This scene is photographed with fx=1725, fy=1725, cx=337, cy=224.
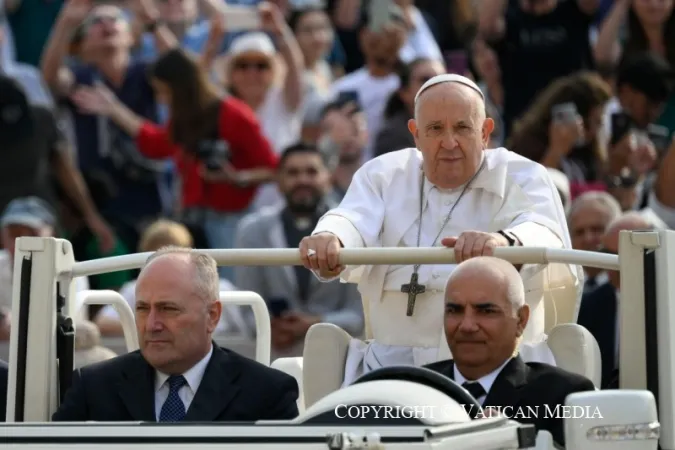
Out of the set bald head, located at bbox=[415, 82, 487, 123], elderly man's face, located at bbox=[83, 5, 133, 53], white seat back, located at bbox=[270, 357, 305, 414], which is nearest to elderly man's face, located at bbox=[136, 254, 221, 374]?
white seat back, located at bbox=[270, 357, 305, 414]

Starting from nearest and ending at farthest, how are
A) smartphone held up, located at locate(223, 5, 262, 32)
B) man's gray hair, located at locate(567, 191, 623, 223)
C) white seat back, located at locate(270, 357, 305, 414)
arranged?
white seat back, located at locate(270, 357, 305, 414), man's gray hair, located at locate(567, 191, 623, 223), smartphone held up, located at locate(223, 5, 262, 32)

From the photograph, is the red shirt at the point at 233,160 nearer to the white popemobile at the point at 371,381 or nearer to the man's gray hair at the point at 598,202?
the man's gray hair at the point at 598,202

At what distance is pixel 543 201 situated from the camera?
708 centimetres

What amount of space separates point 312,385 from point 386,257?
753 millimetres

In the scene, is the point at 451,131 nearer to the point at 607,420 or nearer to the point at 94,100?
the point at 607,420

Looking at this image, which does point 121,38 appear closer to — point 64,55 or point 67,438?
point 64,55

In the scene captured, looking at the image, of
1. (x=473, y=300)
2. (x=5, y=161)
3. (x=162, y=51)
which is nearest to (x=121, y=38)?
(x=162, y=51)

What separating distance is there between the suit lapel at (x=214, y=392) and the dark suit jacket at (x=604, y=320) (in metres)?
3.96

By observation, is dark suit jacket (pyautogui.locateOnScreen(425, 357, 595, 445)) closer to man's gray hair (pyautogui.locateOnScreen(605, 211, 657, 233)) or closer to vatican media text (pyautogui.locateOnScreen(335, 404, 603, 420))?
vatican media text (pyautogui.locateOnScreen(335, 404, 603, 420))

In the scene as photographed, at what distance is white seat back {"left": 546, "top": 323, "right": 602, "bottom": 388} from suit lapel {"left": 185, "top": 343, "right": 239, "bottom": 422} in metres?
1.25

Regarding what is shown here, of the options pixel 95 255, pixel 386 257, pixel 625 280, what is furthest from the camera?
pixel 95 255

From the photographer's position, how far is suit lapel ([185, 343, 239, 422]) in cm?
602

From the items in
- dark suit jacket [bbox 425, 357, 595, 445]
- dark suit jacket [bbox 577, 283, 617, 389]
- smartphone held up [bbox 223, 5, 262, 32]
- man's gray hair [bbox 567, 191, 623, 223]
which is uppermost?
smartphone held up [bbox 223, 5, 262, 32]

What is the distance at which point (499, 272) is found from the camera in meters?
5.96
